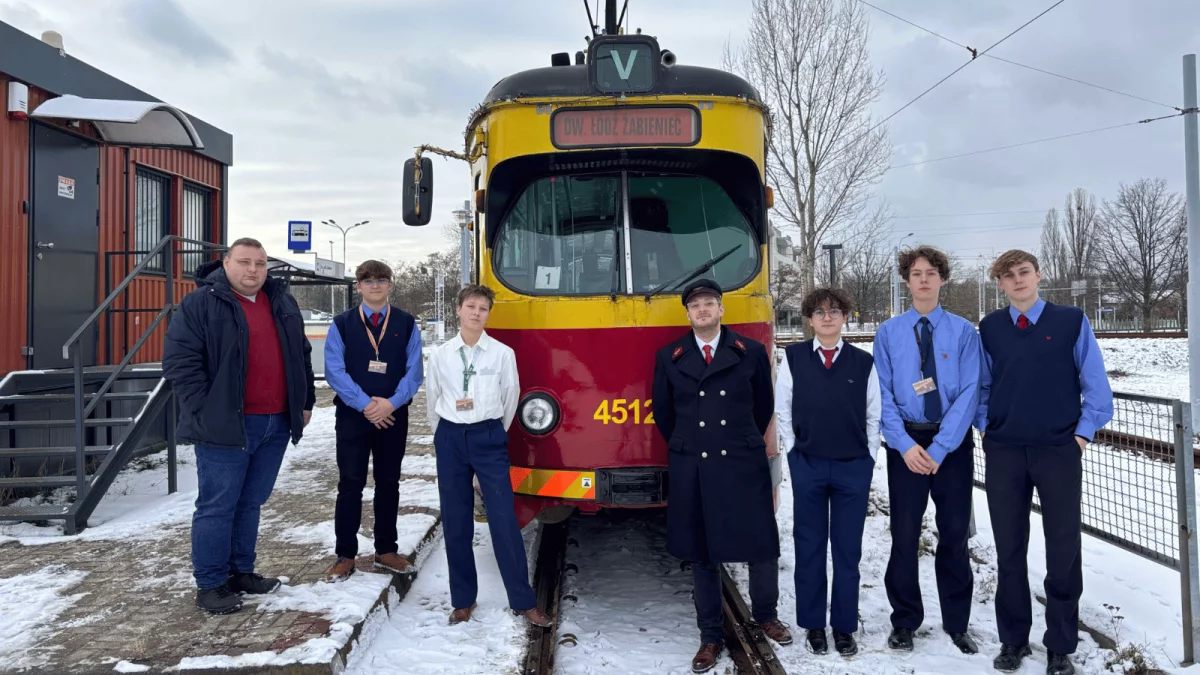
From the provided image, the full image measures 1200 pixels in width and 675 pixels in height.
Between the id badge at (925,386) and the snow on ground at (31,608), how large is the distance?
4509mm

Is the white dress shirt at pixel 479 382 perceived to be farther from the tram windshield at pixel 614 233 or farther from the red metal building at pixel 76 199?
the red metal building at pixel 76 199

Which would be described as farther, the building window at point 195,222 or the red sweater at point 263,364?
the building window at point 195,222

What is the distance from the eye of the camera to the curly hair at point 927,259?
3.93 m

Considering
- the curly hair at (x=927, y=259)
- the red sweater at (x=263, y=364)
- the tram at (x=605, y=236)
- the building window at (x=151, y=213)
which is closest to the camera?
the curly hair at (x=927, y=259)

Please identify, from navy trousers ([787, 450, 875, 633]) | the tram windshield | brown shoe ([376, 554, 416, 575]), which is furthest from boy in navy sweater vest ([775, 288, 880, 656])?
brown shoe ([376, 554, 416, 575])

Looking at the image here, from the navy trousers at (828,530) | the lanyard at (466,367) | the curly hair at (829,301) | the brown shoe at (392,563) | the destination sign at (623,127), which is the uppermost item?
the destination sign at (623,127)

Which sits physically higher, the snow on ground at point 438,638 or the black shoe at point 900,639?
the black shoe at point 900,639

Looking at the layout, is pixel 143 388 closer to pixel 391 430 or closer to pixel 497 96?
pixel 391 430

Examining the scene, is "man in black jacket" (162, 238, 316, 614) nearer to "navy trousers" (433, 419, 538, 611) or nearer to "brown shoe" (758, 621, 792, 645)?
"navy trousers" (433, 419, 538, 611)

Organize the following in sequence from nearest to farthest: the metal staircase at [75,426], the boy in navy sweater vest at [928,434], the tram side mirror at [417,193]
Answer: the boy in navy sweater vest at [928,434], the tram side mirror at [417,193], the metal staircase at [75,426]

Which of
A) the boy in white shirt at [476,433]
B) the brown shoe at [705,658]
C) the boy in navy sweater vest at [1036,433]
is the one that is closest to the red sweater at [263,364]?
the boy in white shirt at [476,433]

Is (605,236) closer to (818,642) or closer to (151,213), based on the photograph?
(818,642)

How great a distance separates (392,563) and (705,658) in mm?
2157

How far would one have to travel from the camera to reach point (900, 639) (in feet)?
13.3
